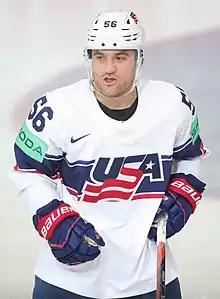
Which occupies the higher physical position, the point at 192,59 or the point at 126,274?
the point at 192,59

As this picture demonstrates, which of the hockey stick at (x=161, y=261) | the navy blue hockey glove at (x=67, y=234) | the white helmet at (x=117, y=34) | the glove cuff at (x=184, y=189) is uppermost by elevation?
the white helmet at (x=117, y=34)

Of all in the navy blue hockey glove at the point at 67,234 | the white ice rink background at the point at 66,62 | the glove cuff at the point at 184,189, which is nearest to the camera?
the navy blue hockey glove at the point at 67,234

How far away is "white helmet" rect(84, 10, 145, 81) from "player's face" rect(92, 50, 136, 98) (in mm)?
15

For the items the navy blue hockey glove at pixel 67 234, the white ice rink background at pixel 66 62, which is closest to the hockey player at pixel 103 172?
the navy blue hockey glove at pixel 67 234

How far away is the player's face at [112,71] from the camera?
1.46 meters

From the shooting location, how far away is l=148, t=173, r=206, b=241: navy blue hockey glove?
60.1 inches

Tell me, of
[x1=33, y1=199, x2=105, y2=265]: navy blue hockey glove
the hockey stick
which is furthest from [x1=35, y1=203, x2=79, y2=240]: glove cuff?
the hockey stick

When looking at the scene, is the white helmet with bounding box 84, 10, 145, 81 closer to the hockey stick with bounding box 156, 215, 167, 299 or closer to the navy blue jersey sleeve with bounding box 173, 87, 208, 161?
the navy blue jersey sleeve with bounding box 173, 87, 208, 161

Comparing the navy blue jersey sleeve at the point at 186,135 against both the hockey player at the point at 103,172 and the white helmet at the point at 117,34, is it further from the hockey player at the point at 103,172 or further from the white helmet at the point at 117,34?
the white helmet at the point at 117,34

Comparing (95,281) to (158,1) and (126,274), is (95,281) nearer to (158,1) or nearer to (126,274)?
(126,274)
